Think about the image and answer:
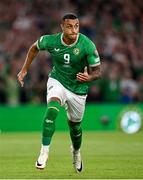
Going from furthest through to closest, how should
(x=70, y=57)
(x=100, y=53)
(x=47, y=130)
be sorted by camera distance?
(x=100, y=53), (x=70, y=57), (x=47, y=130)

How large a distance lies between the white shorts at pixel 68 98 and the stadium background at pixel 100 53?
1164cm

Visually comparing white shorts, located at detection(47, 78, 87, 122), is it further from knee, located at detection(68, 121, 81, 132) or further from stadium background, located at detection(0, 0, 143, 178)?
stadium background, located at detection(0, 0, 143, 178)

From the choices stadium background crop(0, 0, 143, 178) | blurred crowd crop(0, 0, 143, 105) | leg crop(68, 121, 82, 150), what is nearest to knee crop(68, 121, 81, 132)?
leg crop(68, 121, 82, 150)

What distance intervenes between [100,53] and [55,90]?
13.7 metres

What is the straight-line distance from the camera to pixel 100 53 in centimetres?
2548

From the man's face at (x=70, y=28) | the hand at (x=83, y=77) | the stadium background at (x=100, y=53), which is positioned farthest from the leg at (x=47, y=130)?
the stadium background at (x=100, y=53)

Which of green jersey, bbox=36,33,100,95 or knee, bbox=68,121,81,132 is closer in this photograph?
green jersey, bbox=36,33,100,95

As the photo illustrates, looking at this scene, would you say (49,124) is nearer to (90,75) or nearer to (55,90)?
(55,90)

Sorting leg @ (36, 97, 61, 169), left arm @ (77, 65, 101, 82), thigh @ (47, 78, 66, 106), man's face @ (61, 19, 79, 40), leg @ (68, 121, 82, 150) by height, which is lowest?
leg @ (68, 121, 82, 150)

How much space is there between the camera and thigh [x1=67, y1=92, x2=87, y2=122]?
12094mm

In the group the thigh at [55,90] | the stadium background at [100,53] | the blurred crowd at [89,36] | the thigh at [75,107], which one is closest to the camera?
the thigh at [55,90]

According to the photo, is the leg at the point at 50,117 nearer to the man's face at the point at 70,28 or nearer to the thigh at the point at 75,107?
the thigh at the point at 75,107

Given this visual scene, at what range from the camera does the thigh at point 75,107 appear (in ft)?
39.7

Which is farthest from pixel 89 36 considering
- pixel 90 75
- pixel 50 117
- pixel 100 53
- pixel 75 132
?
pixel 50 117
